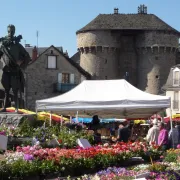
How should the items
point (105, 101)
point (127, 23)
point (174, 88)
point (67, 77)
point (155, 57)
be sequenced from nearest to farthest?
point (105, 101), point (174, 88), point (67, 77), point (155, 57), point (127, 23)

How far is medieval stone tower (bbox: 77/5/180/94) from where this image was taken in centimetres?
7612

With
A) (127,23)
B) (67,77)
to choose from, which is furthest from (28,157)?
(127,23)

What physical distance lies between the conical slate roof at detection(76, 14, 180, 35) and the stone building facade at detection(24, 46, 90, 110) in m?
11.7

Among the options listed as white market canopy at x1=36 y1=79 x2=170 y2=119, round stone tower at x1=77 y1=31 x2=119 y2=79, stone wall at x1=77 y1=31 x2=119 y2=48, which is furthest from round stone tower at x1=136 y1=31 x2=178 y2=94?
white market canopy at x1=36 y1=79 x2=170 y2=119

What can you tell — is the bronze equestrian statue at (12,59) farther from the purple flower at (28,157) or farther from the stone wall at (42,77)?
the stone wall at (42,77)

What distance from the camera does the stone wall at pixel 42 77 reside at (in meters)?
66.0

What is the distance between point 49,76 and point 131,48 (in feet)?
54.3

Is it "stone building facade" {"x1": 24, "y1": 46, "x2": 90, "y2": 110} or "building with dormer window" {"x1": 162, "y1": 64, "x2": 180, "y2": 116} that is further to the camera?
"stone building facade" {"x1": 24, "y1": 46, "x2": 90, "y2": 110}

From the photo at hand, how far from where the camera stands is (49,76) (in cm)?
6744

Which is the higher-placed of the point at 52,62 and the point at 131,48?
the point at 131,48

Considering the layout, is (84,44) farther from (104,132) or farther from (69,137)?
(69,137)

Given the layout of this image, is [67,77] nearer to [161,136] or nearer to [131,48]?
[131,48]

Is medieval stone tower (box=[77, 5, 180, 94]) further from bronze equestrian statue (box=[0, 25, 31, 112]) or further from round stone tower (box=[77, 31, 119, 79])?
bronze equestrian statue (box=[0, 25, 31, 112])

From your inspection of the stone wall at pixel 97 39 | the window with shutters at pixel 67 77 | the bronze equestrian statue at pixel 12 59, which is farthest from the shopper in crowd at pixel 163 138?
the stone wall at pixel 97 39
